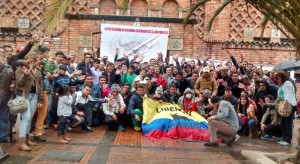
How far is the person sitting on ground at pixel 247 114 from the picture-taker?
12781 millimetres

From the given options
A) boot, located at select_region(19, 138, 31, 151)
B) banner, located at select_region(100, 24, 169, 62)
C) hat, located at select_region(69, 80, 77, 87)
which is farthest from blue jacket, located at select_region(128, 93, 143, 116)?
banner, located at select_region(100, 24, 169, 62)

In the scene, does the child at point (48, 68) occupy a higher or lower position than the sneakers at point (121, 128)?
higher

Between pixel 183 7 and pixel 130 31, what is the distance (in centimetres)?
400

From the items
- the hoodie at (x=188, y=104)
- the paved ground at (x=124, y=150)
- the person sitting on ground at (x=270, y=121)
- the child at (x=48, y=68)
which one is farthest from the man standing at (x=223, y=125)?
the child at (x=48, y=68)

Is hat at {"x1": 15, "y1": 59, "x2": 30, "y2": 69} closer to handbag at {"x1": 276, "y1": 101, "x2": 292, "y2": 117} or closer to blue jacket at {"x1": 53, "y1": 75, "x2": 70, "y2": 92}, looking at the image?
blue jacket at {"x1": 53, "y1": 75, "x2": 70, "y2": 92}

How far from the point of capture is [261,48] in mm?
19828

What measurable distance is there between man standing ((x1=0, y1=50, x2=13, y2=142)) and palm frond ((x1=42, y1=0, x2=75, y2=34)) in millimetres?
2980

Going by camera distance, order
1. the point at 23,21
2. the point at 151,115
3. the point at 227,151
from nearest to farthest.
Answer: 1. the point at 227,151
2. the point at 151,115
3. the point at 23,21

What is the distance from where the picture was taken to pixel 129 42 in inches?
688

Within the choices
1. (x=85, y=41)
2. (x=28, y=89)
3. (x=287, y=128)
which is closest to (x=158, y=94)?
(x=287, y=128)

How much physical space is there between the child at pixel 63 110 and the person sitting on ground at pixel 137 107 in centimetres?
232

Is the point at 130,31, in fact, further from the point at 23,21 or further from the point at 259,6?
the point at 259,6

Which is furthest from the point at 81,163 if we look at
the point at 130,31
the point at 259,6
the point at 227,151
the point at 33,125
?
the point at 130,31

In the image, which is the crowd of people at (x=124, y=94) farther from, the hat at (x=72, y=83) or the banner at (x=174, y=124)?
the banner at (x=174, y=124)
